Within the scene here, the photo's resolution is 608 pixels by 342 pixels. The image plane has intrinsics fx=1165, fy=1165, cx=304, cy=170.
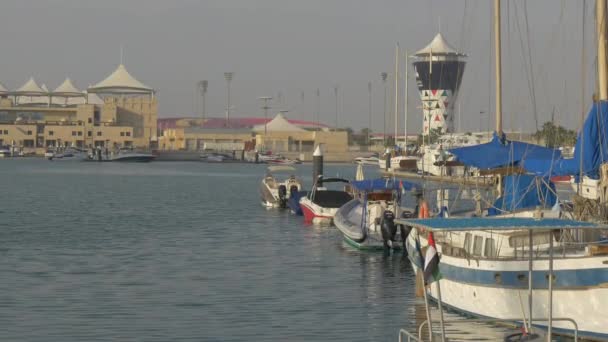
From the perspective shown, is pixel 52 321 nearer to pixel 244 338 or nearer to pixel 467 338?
pixel 244 338

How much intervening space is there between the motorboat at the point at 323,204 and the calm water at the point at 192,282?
1.35 metres

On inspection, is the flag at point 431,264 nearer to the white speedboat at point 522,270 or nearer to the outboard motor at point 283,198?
the white speedboat at point 522,270

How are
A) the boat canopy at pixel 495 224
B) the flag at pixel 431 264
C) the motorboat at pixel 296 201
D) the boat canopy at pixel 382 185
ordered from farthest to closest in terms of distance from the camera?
1. the motorboat at pixel 296 201
2. the boat canopy at pixel 382 185
3. the boat canopy at pixel 495 224
4. the flag at pixel 431 264

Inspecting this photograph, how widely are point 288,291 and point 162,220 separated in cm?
3271

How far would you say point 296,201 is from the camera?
2741 inches

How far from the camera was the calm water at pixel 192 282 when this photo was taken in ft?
91.0

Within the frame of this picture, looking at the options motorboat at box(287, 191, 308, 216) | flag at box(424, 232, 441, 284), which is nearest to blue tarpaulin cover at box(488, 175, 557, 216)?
flag at box(424, 232, 441, 284)

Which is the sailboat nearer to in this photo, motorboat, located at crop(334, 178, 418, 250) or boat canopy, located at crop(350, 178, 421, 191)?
motorboat, located at crop(334, 178, 418, 250)

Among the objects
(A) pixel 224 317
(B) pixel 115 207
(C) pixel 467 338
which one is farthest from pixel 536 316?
(B) pixel 115 207

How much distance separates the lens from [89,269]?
39.2m

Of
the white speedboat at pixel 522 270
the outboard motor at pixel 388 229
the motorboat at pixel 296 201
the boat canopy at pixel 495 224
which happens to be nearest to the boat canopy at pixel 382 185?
the outboard motor at pixel 388 229

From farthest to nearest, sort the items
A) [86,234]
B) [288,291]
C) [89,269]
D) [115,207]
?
1. [115,207]
2. [86,234]
3. [89,269]
4. [288,291]

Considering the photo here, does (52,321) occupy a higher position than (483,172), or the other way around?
(483,172)

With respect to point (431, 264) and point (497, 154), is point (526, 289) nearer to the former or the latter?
point (431, 264)
